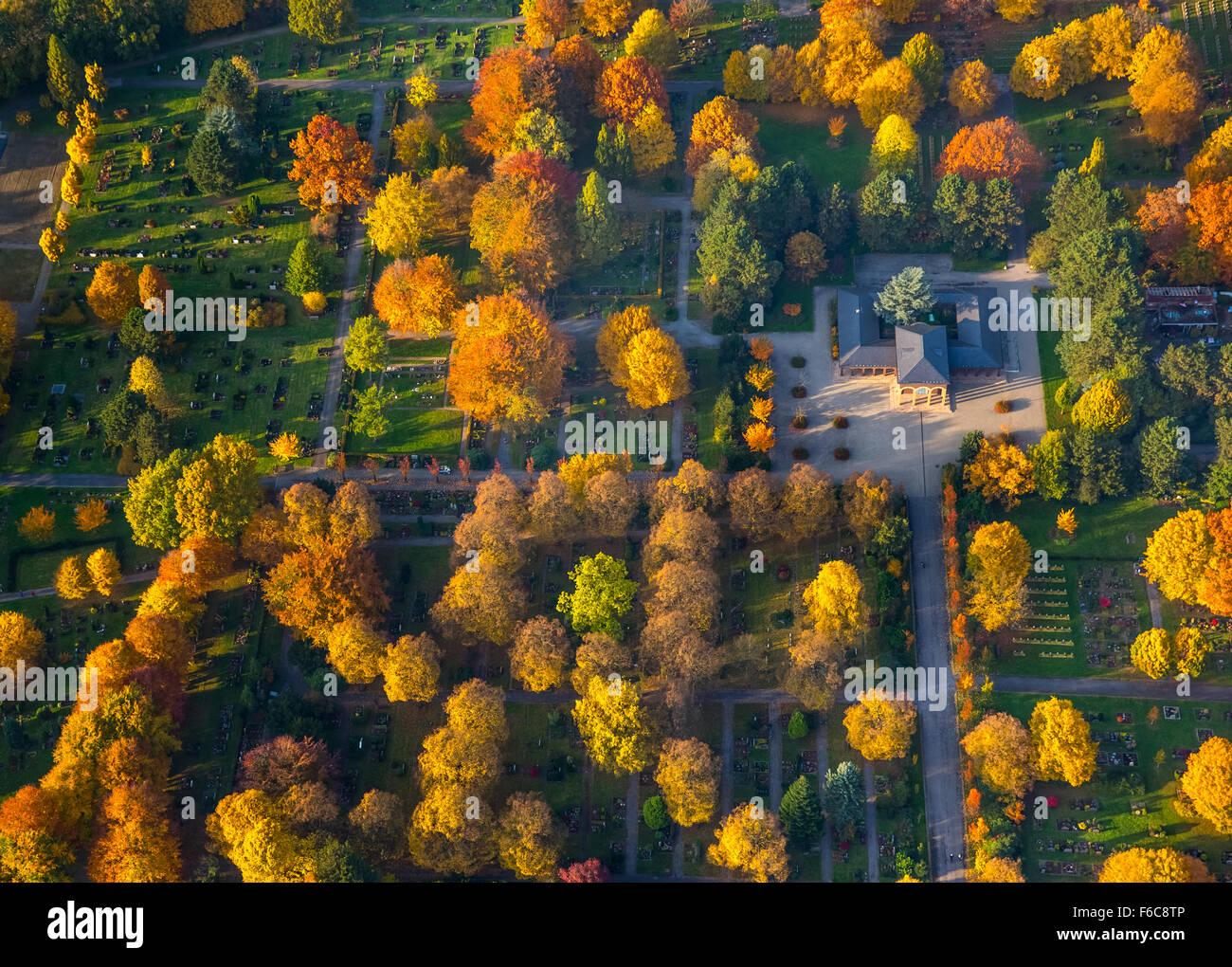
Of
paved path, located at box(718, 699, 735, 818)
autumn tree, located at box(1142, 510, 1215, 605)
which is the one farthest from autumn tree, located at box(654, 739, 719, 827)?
autumn tree, located at box(1142, 510, 1215, 605)

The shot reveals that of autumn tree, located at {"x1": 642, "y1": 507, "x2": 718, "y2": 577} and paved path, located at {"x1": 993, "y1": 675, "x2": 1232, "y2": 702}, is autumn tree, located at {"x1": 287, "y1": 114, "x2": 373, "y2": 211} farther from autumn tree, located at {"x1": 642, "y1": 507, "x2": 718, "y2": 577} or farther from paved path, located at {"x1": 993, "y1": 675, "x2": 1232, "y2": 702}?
paved path, located at {"x1": 993, "y1": 675, "x2": 1232, "y2": 702}

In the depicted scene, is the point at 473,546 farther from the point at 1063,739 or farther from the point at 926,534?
the point at 1063,739

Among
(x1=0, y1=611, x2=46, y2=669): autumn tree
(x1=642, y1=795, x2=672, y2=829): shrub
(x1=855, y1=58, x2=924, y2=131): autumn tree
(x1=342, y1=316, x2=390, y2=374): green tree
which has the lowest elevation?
(x1=642, y1=795, x2=672, y2=829): shrub

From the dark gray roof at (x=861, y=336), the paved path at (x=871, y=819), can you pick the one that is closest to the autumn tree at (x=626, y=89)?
the dark gray roof at (x=861, y=336)

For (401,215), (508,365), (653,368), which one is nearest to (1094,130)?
(653,368)

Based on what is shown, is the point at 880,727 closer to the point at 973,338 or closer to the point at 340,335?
the point at 973,338
